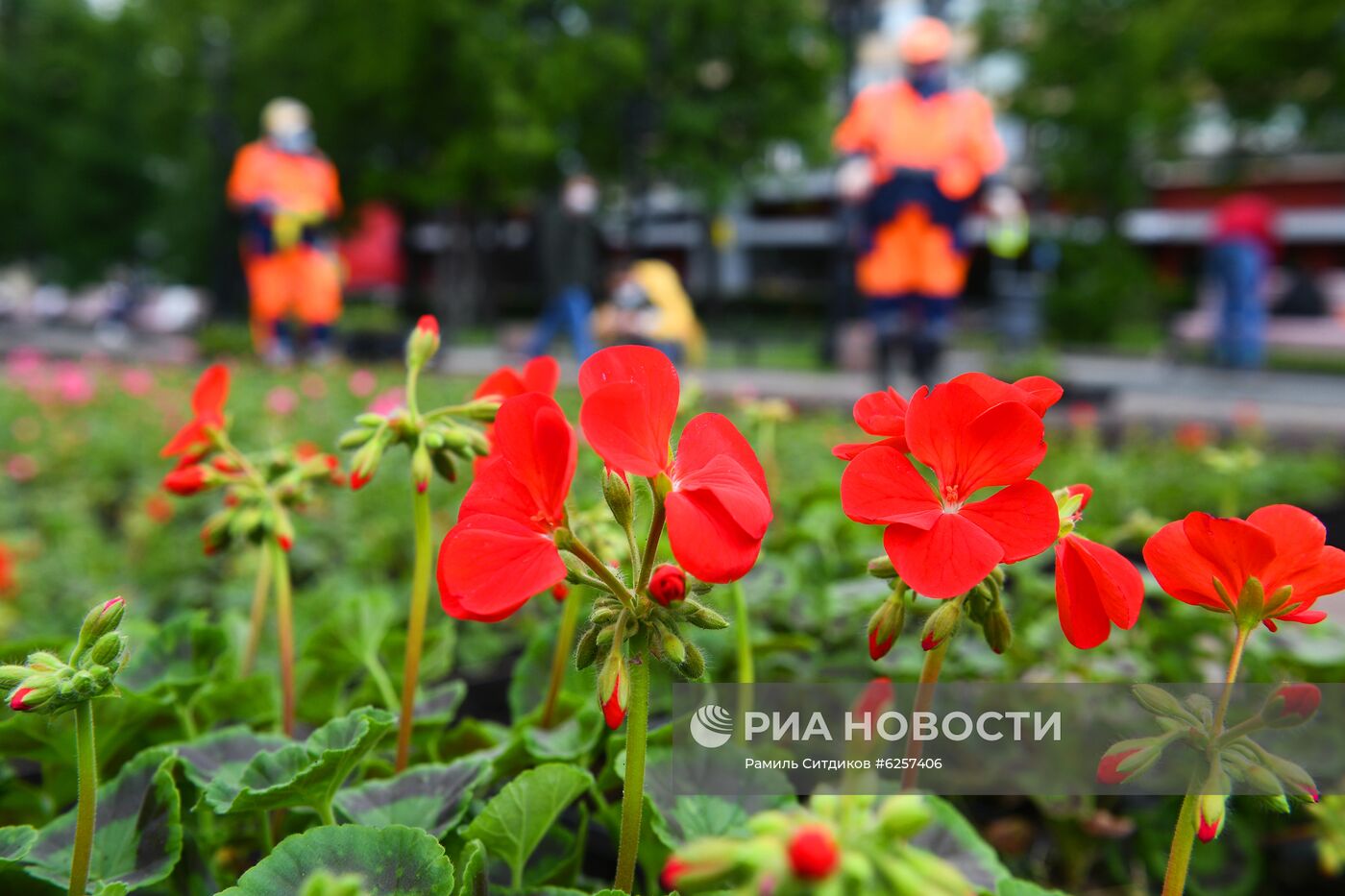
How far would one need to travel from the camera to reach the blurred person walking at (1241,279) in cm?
1074

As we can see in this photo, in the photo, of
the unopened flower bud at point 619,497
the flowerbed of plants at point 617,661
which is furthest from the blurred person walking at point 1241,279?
the unopened flower bud at point 619,497

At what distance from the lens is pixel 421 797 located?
32.4 inches

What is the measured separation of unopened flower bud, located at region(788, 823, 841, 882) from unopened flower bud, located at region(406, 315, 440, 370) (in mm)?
578

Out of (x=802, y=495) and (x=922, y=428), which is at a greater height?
(x=922, y=428)

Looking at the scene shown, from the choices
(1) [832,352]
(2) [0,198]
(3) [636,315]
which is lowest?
(1) [832,352]

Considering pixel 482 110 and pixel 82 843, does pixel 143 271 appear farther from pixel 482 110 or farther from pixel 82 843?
pixel 82 843

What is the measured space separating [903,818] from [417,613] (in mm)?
538

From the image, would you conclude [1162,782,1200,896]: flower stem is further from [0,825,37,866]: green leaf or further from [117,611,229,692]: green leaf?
[117,611,229,692]: green leaf

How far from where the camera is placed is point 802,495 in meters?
1.93

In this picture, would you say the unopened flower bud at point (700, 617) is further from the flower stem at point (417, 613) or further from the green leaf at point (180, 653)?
the green leaf at point (180, 653)

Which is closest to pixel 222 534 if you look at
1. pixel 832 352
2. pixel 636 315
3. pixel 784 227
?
pixel 636 315

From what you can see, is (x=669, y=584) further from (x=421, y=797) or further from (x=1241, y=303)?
(x=1241, y=303)

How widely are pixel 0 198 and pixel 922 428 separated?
30.3 meters

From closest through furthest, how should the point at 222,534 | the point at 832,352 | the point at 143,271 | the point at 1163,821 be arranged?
the point at 222,534, the point at 1163,821, the point at 832,352, the point at 143,271
